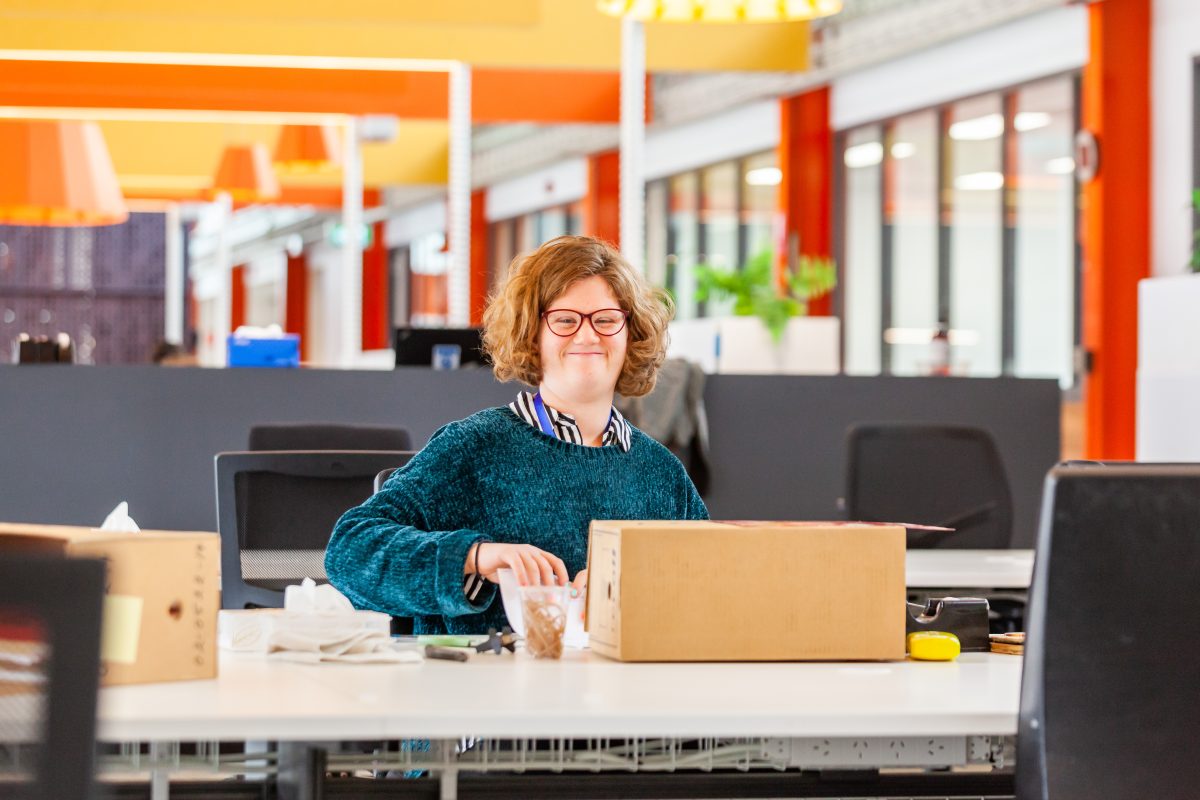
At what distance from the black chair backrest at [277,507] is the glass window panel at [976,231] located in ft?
22.1

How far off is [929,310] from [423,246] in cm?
1031

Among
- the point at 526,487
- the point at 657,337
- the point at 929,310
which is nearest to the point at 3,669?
the point at 526,487

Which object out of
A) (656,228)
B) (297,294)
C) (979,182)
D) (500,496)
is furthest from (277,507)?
(297,294)

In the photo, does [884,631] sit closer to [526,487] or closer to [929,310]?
[526,487]

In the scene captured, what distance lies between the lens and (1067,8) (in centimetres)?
821

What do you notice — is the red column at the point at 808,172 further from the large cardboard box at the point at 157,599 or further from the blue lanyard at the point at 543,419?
the large cardboard box at the point at 157,599

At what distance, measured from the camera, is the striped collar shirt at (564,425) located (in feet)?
8.15

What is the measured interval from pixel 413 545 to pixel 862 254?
8.78m

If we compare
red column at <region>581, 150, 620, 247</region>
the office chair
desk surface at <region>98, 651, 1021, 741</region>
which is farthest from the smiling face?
red column at <region>581, 150, 620, 247</region>

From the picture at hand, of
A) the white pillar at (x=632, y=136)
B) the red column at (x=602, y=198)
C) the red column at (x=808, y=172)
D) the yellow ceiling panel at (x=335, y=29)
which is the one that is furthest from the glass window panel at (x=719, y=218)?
the white pillar at (x=632, y=136)

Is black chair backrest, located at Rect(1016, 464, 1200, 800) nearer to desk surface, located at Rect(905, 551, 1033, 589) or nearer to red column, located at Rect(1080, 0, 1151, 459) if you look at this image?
desk surface, located at Rect(905, 551, 1033, 589)

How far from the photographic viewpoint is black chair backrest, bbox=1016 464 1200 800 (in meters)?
1.53

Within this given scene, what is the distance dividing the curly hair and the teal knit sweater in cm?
11

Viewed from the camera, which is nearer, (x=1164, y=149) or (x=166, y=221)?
(x=1164, y=149)
